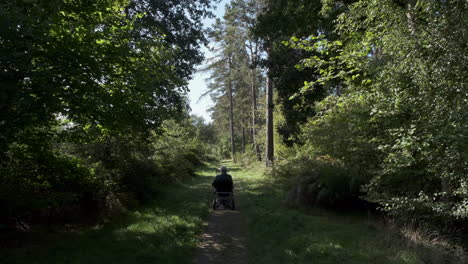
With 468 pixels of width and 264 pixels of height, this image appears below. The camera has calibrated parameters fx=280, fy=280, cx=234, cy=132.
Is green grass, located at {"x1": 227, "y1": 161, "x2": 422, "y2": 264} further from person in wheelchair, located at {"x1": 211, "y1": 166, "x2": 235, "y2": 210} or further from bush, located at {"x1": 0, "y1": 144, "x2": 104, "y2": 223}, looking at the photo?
bush, located at {"x1": 0, "y1": 144, "x2": 104, "y2": 223}

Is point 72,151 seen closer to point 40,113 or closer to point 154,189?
point 154,189

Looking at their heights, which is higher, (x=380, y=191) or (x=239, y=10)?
(x=239, y=10)

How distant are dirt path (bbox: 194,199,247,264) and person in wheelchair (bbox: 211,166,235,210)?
15.6 inches

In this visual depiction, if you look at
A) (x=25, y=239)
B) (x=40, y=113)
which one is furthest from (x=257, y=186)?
(x=40, y=113)

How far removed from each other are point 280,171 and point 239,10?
44.2 feet

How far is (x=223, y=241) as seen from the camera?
22.0 ft

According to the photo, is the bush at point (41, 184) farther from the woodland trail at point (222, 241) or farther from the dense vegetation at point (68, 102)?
the woodland trail at point (222, 241)

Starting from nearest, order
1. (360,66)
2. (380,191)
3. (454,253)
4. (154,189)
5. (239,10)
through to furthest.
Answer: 1. (454,253)
2. (360,66)
3. (380,191)
4. (154,189)
5. (239,10)

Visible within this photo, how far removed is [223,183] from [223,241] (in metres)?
2.83

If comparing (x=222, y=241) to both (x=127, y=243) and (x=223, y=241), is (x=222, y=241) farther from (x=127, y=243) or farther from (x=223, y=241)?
(x=127, y=243)

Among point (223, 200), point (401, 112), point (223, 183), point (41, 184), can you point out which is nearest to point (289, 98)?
point (401, 112)

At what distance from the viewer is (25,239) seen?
5.78m

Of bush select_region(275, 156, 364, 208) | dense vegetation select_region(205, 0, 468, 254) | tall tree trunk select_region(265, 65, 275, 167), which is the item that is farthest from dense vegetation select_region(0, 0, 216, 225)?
tall tree trunk select_region(265, 65, 275, 167)

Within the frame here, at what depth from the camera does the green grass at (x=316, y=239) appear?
4.96 m
